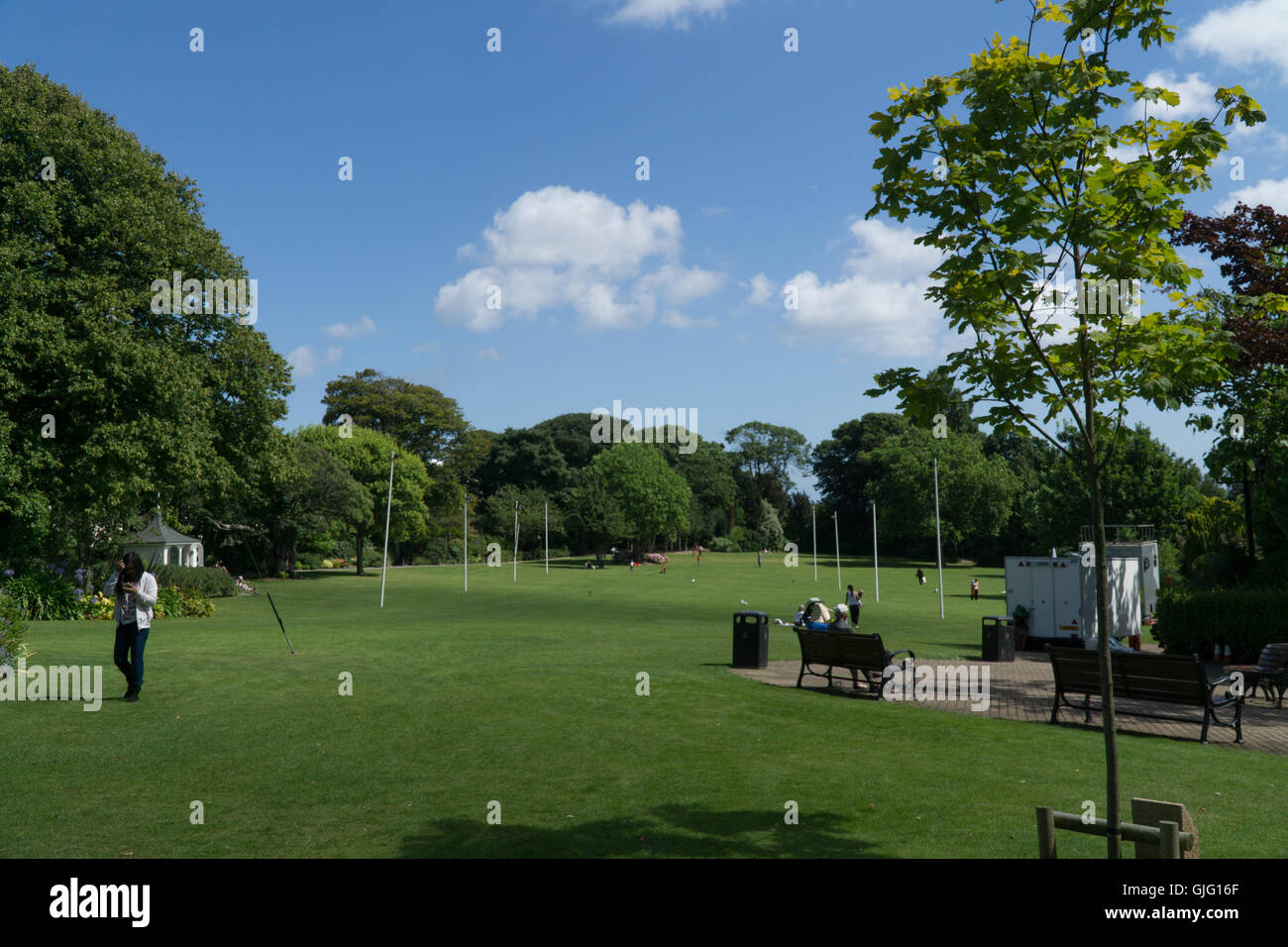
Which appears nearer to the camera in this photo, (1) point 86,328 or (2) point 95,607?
(1) point 86,328

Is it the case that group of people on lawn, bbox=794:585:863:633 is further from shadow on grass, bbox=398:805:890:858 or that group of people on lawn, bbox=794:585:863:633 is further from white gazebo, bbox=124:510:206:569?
white gazebo, bbox=124:510:206:569

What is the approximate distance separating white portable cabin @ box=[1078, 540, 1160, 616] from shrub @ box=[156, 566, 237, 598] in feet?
99.9

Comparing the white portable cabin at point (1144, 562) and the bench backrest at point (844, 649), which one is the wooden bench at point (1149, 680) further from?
the white portable cabin at point (1144, 562)

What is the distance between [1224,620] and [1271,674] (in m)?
5.49

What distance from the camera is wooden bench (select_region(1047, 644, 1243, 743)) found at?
1036cm

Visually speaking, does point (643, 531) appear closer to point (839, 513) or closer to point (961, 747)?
point (839, 513)

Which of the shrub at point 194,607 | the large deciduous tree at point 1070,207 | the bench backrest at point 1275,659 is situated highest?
the large deciduous tree at point 1070,207

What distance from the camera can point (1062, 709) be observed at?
1232 centimetres

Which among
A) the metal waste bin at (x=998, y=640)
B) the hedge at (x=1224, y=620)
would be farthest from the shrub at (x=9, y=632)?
the hedge at (x=1224, y=620)

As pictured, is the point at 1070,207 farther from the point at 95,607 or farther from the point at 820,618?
the point at 95,607

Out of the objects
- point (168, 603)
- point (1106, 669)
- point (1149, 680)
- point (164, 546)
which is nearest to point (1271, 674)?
point (1149, 680)

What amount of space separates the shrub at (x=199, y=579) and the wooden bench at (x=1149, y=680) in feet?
94.0

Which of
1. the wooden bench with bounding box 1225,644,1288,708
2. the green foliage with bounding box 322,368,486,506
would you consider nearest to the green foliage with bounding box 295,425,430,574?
the green foliage with bounding box 322,368,486,506

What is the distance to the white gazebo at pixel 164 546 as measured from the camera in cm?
3739
